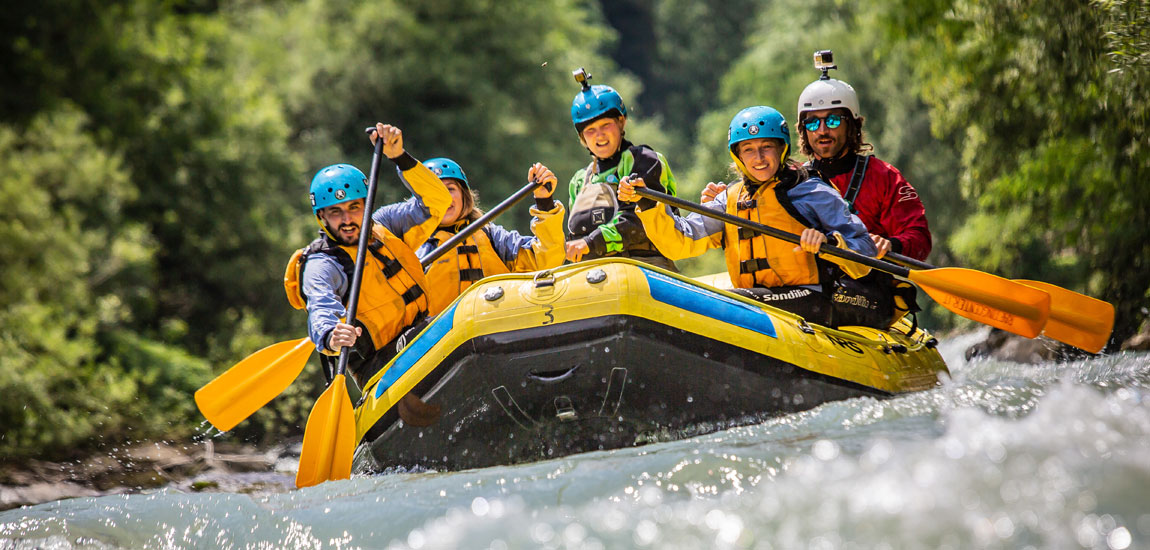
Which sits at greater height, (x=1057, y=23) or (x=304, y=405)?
(x=1057, y=23)

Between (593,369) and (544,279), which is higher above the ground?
(544,279)

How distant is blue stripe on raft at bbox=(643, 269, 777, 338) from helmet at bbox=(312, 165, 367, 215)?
1543mm

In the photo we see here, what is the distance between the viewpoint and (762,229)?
4895mm

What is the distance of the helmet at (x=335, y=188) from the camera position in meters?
5.05

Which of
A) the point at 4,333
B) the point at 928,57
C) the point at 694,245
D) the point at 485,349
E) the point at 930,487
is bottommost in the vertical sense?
the point at 930,487

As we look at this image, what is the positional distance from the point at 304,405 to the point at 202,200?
3.13 meters

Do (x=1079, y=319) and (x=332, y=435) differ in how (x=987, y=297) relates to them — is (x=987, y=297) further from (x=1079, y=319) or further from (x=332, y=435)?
(x=332, y=435)

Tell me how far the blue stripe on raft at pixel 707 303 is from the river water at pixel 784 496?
427mm

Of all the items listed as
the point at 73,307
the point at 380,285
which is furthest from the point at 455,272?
the point at 73,307

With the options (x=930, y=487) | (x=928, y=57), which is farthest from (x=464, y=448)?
(x=928, y=57)

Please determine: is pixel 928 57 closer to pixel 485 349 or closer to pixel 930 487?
pixel 485 349

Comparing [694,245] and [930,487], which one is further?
[694,245]

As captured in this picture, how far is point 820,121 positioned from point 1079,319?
1.59 meters

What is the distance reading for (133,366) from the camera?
400 inches
